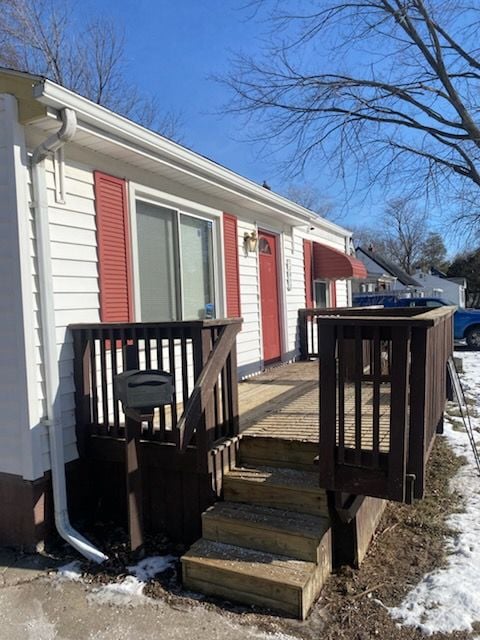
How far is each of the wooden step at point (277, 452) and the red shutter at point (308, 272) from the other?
5.16m

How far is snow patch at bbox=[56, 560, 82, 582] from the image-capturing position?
312cm

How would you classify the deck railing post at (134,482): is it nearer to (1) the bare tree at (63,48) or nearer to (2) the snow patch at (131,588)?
(2) the snow patch at (131,588)

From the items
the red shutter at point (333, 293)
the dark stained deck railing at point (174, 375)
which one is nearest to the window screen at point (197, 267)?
the dark stained deck railing at point (174, 375)

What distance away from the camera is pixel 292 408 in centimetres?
458

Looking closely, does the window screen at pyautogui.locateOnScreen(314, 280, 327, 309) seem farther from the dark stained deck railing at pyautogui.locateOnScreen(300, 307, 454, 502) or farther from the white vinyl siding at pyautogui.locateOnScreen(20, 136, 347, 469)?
the dark stained deck railing at pyautogui.locateOnScreen(300, 307, 454, 502)

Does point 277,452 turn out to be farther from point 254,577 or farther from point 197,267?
point 197,267

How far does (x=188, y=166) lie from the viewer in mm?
4770

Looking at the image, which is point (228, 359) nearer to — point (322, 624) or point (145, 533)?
point (145, 533)

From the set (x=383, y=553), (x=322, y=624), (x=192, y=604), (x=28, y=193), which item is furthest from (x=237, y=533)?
(x=28, y=193)

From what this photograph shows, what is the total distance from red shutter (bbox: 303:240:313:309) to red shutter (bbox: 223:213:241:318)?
2.55 meters

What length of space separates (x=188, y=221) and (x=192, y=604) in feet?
12.3

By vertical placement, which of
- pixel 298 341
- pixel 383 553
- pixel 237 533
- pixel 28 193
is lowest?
pixel 383 553

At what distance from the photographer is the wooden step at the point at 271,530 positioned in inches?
115

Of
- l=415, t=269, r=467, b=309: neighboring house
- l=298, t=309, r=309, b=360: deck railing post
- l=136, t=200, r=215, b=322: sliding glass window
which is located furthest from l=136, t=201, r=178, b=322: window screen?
l=415, t=269, r=467, b=309: neighboring house
